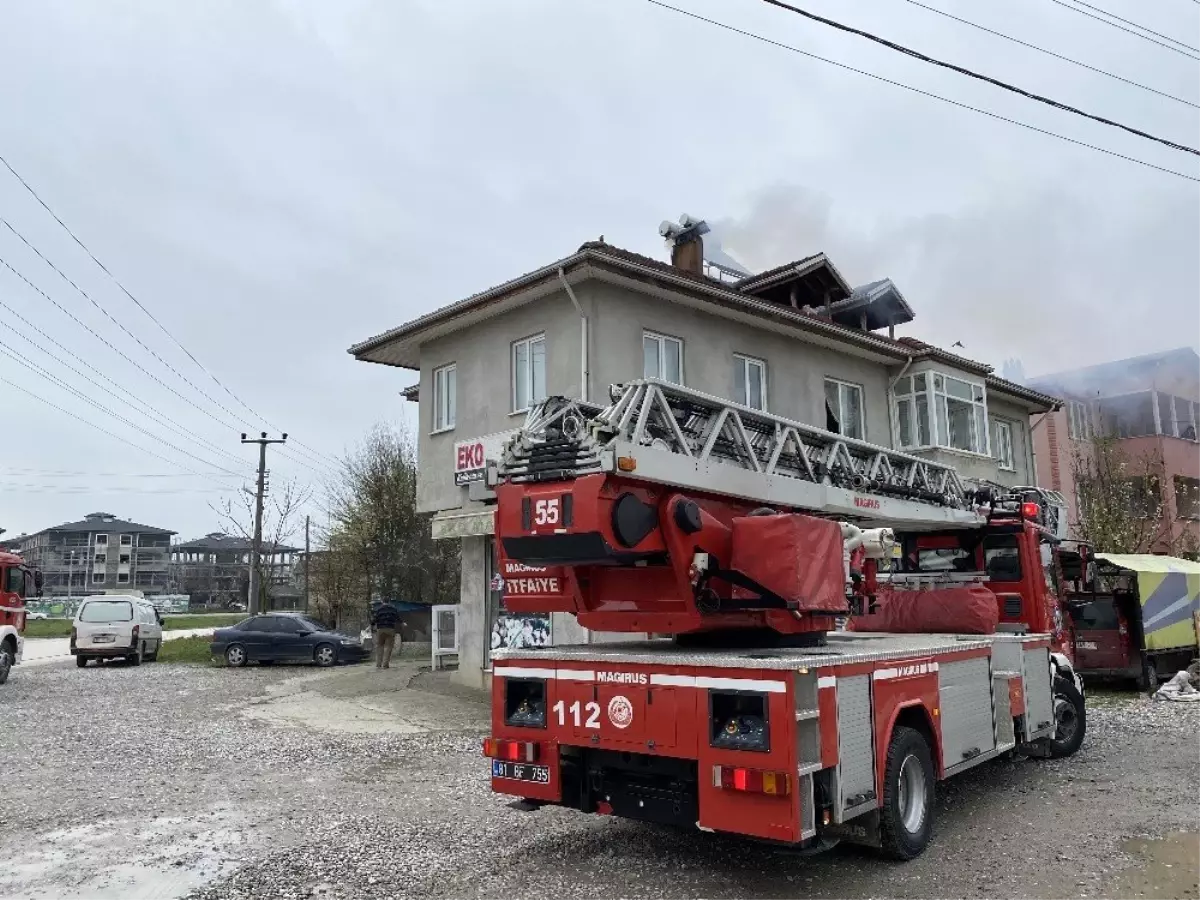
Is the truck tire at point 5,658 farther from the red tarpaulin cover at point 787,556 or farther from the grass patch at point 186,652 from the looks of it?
the red tarpaulin cover at point 787,556

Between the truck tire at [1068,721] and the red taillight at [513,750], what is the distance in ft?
19.9

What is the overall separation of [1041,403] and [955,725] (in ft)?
65.5

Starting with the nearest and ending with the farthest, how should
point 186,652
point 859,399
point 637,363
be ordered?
point 637,363, point 859,399, point 186,652

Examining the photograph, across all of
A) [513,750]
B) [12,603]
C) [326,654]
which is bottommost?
[326,654]

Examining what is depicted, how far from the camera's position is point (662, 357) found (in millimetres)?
14766

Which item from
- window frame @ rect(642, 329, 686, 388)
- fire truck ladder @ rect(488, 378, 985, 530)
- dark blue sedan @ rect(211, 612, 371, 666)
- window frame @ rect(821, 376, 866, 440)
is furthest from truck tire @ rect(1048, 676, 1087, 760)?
dark blue sedan @ rect(211, 612, 371, 666)

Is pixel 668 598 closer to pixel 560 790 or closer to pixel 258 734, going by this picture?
pixel 560 790

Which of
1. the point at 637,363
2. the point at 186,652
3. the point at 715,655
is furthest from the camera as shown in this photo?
the point at 186,652

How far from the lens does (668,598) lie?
20.4 ft

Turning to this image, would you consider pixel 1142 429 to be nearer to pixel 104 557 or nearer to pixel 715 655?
pixel 715 655

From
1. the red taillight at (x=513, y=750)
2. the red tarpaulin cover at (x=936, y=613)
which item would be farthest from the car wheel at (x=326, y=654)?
the red taillight at (x=513, y=750)

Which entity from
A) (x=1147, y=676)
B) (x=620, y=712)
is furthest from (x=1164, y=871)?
(x=1147, y=676)

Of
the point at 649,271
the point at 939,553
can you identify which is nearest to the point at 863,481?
the point at 939,553

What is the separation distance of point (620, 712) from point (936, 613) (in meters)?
4.39
